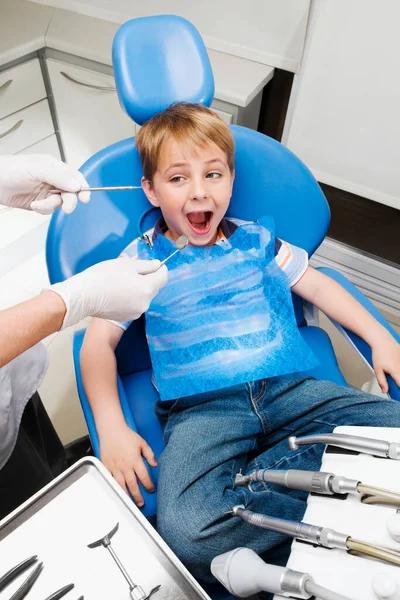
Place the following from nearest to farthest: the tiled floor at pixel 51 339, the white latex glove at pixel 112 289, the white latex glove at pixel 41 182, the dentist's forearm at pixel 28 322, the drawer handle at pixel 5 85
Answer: the dentist's forearm at pixel 28 322 < the white latex glove at pixel 112 289 < the white latex glove at pixel 41 182 < the tiled floor at pixel 51 339 < the drawer handle at pixel 5 85

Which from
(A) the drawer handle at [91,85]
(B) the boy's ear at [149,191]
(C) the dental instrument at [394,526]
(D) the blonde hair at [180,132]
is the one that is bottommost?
(C) the dental instrument at [394,526]

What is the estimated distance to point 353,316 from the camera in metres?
1.13

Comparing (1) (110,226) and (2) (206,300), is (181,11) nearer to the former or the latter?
(1) (110,226)

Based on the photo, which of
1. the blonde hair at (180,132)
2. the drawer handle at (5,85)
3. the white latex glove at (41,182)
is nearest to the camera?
the white latex glove at (41,182)

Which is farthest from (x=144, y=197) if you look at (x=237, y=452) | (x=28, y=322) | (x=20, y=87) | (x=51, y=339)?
(x=20, y=87)

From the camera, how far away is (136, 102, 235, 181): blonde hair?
1.12m

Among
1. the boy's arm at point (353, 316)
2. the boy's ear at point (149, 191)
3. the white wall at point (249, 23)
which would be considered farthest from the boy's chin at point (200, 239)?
the white wall at point (249, 23)

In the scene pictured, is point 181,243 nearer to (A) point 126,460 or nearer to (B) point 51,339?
(A) point 126,460

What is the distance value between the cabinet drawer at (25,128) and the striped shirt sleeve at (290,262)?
1387 millimetres

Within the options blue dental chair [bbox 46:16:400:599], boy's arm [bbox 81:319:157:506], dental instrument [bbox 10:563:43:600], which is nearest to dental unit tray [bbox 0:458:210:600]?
dental instrument [bbox 10:563:43:600]

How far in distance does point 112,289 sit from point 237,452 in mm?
404

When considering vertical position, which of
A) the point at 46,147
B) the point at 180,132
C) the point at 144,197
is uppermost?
the point at 180,132

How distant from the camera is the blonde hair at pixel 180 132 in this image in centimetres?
112

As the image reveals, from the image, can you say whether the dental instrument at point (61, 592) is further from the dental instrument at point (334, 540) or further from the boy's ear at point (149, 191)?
the boy's ear at point (149, 191)
